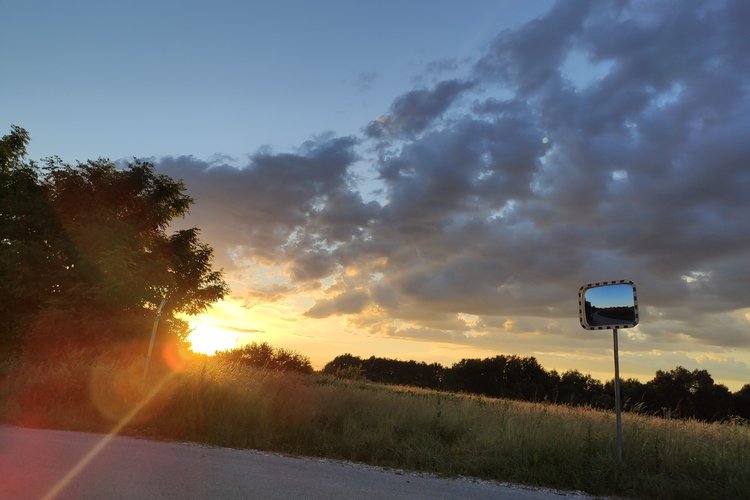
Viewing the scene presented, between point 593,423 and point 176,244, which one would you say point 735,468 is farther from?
point 176,244

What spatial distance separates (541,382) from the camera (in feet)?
303

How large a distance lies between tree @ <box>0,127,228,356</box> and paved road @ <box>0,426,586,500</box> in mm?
17725

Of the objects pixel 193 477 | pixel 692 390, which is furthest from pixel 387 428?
pixel 692 390

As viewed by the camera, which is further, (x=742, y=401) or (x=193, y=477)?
(x=742, y=401)

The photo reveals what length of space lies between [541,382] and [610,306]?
292ft

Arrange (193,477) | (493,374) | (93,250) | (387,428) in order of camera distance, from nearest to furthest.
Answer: (193,477) → (387,428) → (93,250) → (493,374)

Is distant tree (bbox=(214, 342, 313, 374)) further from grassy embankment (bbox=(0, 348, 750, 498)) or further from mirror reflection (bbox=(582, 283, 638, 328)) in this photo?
mirror reflection (bbox=(582, 283, 638, 328))

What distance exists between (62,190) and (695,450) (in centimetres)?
3163

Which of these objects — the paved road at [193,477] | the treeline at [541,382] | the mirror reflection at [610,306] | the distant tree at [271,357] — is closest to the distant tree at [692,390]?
the treeline at [541,382]

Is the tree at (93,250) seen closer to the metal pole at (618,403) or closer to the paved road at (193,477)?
the paved road at (193,477)

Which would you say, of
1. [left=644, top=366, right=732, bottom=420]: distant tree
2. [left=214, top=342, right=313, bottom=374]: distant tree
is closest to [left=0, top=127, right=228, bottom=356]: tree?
[left=214, top=342, right=313, bottom=374]: distant tree

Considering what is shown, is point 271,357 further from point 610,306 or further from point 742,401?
point 742,401

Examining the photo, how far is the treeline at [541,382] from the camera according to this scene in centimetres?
6153

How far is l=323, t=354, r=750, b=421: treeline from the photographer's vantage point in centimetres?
6153
